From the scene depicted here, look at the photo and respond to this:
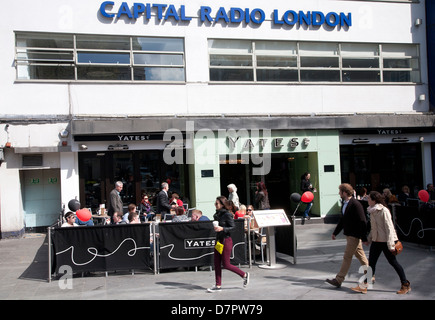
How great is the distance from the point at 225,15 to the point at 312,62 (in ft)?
12.1

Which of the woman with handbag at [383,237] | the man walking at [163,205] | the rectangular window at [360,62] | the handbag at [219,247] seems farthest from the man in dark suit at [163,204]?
the rectangular window at [360,62]

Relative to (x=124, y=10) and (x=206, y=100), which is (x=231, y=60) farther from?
(x=124, y=10)

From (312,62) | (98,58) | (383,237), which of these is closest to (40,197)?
(98,58)

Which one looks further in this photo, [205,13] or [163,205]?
→ [205,13]

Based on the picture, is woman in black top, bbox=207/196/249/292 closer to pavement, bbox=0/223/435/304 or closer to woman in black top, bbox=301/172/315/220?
pavement, bbox=0/223/435/304

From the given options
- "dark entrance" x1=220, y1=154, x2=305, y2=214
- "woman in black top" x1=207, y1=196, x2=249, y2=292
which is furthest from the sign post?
"dark entrance" x1=220, y1=154, x2=305, y2=214

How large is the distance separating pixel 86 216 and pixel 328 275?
541cm

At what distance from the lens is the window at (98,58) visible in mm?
13625

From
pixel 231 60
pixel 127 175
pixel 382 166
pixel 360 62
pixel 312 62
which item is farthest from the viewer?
pixel 382 166

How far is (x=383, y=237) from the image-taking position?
7055 mm

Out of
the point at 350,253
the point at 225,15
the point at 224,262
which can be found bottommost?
the point at 224,262
